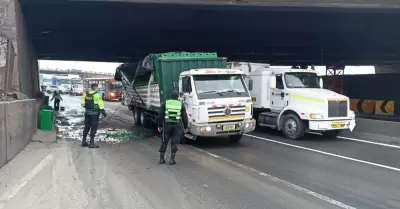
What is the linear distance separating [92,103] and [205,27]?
34.3 ft

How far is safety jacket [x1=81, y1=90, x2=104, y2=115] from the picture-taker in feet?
37.1

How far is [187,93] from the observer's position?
1183cm

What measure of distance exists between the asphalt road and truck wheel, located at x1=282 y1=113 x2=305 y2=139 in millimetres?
1402

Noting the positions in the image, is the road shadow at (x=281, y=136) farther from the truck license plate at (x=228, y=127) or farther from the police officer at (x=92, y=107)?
the police officer at (x=92, y=107)

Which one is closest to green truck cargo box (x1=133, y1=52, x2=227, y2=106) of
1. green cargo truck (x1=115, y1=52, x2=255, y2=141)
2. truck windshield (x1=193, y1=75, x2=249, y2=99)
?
green cargo truck (x1=115, y1=52, x2=255, y2=141)

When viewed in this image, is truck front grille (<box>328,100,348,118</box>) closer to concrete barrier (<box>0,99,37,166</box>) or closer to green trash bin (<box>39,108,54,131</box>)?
concrete barrier (<box>0,99,37,166</box>)

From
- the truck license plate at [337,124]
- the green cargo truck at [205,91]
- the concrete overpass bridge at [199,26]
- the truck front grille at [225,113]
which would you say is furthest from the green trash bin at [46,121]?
the truck license plate at [337,124]

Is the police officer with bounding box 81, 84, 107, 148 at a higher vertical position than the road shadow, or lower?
higher

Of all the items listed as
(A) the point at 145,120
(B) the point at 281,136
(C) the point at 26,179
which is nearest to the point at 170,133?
(C) the point at 26,179

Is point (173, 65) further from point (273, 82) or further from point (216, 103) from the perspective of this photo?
point (273, 82)

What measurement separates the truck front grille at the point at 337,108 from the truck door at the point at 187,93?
4.73 metres

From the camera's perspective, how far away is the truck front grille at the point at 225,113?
36.7ft

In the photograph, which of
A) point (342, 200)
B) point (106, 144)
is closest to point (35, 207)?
point (342, 200)

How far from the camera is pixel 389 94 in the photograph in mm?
28188
